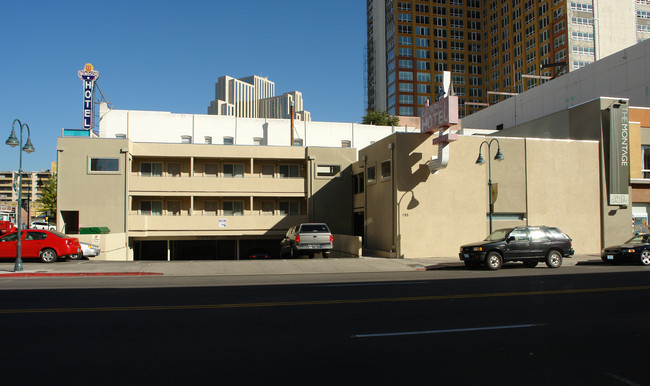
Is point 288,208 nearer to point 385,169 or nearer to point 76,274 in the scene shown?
point 385,169

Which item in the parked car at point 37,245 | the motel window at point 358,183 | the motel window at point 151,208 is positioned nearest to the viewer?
the parked car at point 37,245

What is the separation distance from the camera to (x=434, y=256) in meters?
25.4

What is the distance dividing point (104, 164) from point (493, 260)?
26.9 m

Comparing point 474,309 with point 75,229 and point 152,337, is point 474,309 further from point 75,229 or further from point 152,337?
point 75,229

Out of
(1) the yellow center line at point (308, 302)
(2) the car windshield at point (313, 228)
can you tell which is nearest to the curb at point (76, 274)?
(2) the car windshield at point (313, 228)

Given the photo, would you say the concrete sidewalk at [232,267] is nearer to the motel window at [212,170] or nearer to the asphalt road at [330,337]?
the asphalt road at [330,337]

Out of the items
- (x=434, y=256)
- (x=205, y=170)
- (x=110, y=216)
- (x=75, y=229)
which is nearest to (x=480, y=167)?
(x=434, y=256)

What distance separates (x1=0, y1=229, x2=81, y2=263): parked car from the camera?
72.4 ft

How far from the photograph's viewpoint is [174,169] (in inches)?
1497

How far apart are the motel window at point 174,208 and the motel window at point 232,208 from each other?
3.41 meters

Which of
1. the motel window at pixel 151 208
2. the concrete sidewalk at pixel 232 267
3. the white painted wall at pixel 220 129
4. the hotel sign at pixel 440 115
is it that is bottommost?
the concrete sidewalk at pixel 232 267

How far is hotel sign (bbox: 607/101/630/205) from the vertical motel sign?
37.9 m

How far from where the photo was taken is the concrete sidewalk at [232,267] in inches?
731

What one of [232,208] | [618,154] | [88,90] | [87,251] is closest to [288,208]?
[232,208]
